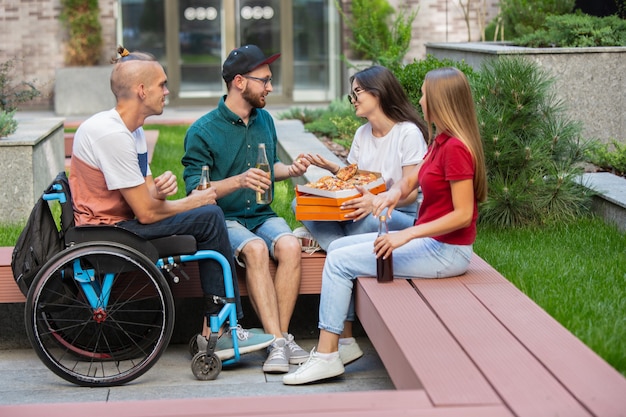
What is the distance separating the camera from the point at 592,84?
951cm

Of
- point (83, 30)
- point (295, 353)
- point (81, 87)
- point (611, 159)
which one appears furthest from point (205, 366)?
point (83, 30)

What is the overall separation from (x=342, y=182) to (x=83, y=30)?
45.3 feet

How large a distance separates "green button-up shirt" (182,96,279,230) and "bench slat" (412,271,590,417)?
1230mm

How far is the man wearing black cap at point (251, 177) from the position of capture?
5.23 m

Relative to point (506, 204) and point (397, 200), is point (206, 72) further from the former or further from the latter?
point (397, 200)

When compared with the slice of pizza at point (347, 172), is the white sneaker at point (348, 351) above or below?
below

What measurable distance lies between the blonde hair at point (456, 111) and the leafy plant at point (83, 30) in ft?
47.1

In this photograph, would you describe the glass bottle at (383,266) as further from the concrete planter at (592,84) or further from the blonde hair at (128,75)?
the concrete planter at (592,84)

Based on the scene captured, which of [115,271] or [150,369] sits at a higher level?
[115,271]

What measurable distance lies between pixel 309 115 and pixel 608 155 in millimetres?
6061

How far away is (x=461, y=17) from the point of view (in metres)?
19.5

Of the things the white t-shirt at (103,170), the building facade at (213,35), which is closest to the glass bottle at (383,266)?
the white t-shirt at (103,170)

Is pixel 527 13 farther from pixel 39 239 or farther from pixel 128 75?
pixel 39 239

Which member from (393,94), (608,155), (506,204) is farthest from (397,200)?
(608,155)
